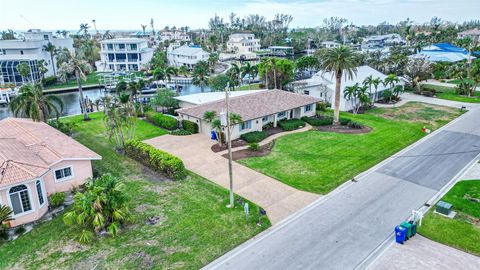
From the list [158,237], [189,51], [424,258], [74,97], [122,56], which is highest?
[189,51]

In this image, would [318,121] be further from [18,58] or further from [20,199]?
[18,58]

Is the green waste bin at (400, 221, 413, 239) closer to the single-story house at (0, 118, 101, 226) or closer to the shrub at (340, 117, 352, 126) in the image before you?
the single-story house at (0, 118, 101, 226)

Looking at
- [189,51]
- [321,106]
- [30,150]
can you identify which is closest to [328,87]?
[321,106]

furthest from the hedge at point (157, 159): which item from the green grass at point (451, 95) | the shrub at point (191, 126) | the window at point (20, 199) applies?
the green grass at point (451, 95)

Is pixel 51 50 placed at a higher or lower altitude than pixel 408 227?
higher

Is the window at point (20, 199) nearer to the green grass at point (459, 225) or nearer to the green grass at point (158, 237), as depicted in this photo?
the green grass at point (158, 237)
